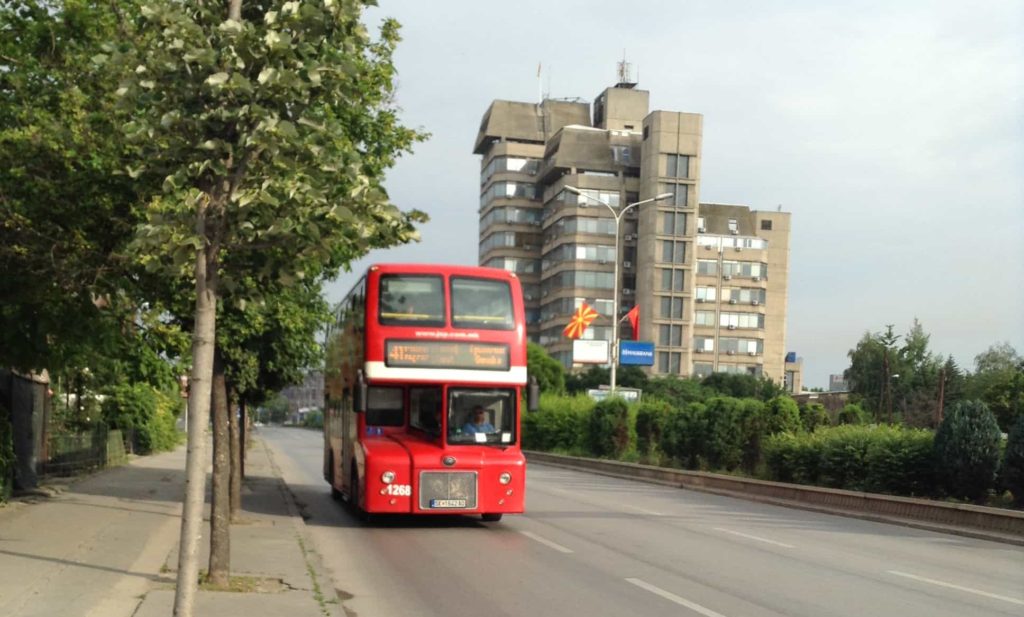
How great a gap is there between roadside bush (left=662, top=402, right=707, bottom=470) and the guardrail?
1.35 meters

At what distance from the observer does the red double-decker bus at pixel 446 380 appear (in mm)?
18484

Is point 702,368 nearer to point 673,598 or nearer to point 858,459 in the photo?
point 858,459

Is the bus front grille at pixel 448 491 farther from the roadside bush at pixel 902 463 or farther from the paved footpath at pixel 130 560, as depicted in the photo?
the roadside bush at pixel 902 463

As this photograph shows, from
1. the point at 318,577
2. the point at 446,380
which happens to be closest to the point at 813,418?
the point at 446,380

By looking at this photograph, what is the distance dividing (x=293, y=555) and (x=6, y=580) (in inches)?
152

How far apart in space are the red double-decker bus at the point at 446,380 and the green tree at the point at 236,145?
9916 millimetres

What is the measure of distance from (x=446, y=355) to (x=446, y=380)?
0.40 m

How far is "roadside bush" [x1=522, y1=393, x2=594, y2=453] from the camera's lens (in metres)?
52.1

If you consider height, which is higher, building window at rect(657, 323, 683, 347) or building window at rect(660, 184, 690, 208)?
building window at rect(660, 184, 690, 208)

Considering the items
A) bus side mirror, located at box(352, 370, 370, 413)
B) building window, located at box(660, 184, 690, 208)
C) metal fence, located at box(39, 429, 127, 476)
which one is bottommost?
metal fence, located at box(39, 429, 127, 476)

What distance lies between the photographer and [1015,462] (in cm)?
2091

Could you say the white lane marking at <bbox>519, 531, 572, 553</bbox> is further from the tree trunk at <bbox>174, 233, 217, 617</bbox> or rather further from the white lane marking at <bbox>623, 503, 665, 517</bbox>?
the tree trunk at <bbox>174, 233, 217, 617</bbox>

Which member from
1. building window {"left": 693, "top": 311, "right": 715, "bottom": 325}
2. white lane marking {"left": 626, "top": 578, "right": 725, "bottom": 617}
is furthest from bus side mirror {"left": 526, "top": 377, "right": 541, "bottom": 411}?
building window {"left": 693, "top": 311, "right": 715, "bottom": 325}

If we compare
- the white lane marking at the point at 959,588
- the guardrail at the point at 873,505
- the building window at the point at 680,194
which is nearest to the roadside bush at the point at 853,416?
the guardrail at the point at 873,505
